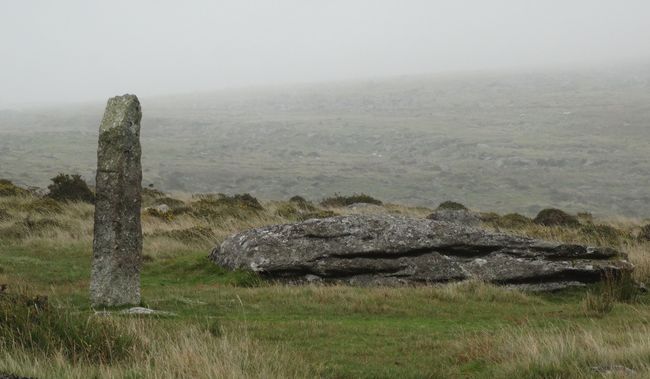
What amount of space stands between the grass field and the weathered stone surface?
2.00 feet

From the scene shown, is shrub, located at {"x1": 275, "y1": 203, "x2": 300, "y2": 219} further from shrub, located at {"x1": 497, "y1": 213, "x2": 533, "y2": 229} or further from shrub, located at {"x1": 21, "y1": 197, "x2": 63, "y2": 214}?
shrub, located at {"x1": 21, "y1": 197, "x2": 63, "y2": 214}

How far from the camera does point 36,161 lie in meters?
80.1

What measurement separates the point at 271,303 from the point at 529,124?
402 feet

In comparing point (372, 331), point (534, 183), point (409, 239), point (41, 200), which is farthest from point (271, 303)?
point (534, 183)

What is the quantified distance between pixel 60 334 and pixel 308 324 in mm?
4312

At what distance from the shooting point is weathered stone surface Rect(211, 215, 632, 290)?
49.2 ft

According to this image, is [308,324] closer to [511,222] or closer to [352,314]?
[352,314]

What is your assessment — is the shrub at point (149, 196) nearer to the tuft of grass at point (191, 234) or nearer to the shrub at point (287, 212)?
the shrub at point (287, 212)

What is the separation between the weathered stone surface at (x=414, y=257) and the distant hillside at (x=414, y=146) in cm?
4657

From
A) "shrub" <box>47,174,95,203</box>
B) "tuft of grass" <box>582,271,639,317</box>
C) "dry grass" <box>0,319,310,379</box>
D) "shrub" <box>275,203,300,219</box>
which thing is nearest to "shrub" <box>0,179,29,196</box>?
"shrub" <box>47,174,95,203</box>

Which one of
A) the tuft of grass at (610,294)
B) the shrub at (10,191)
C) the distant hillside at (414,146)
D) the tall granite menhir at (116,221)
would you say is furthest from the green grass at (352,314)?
the distant hillside at (414,146)

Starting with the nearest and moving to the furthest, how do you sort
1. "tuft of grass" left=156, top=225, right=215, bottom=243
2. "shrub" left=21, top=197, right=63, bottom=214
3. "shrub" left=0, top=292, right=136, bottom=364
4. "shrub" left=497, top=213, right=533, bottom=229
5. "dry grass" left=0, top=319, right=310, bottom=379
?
"dry grass" left=0, top=319, right=310, bottom=379 < "shrub" left=0, top=292, right=136, bottom=364 < "tuft of grass" left=156, top=225, right=215, bottom=243 < "shrub" left=21, top=197, right=63, bottom=214 < "shrub" left=497, top=213, right=533, bottom=229

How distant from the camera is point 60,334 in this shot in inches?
287

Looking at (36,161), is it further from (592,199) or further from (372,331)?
(372,331)
